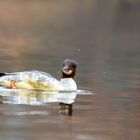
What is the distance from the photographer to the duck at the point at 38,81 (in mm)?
18547

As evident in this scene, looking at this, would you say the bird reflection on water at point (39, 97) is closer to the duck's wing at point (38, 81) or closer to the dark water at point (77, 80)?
the dark water at point (77, 80)

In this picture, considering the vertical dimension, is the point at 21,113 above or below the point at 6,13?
below

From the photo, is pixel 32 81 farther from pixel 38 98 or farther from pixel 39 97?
pixel 38 98

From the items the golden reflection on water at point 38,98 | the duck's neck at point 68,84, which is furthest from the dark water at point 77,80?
the duck's neck at point 68,84

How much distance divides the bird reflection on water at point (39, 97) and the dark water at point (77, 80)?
0.06 feet

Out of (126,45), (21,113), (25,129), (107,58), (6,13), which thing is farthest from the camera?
(6,13)

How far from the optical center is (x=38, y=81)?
18547 millimetres

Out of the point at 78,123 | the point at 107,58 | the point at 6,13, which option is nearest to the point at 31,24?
the point at 6,13

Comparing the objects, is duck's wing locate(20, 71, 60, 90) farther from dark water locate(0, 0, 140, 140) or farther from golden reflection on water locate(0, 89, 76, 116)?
dark water locate(0, 0, 140, 140)

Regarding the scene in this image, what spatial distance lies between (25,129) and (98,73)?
29.2 ft

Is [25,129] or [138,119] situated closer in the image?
[25,129]

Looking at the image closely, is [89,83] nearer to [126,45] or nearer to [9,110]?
[9,110]

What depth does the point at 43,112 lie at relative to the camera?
16031 millimetres

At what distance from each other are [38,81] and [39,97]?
2.29 feet
